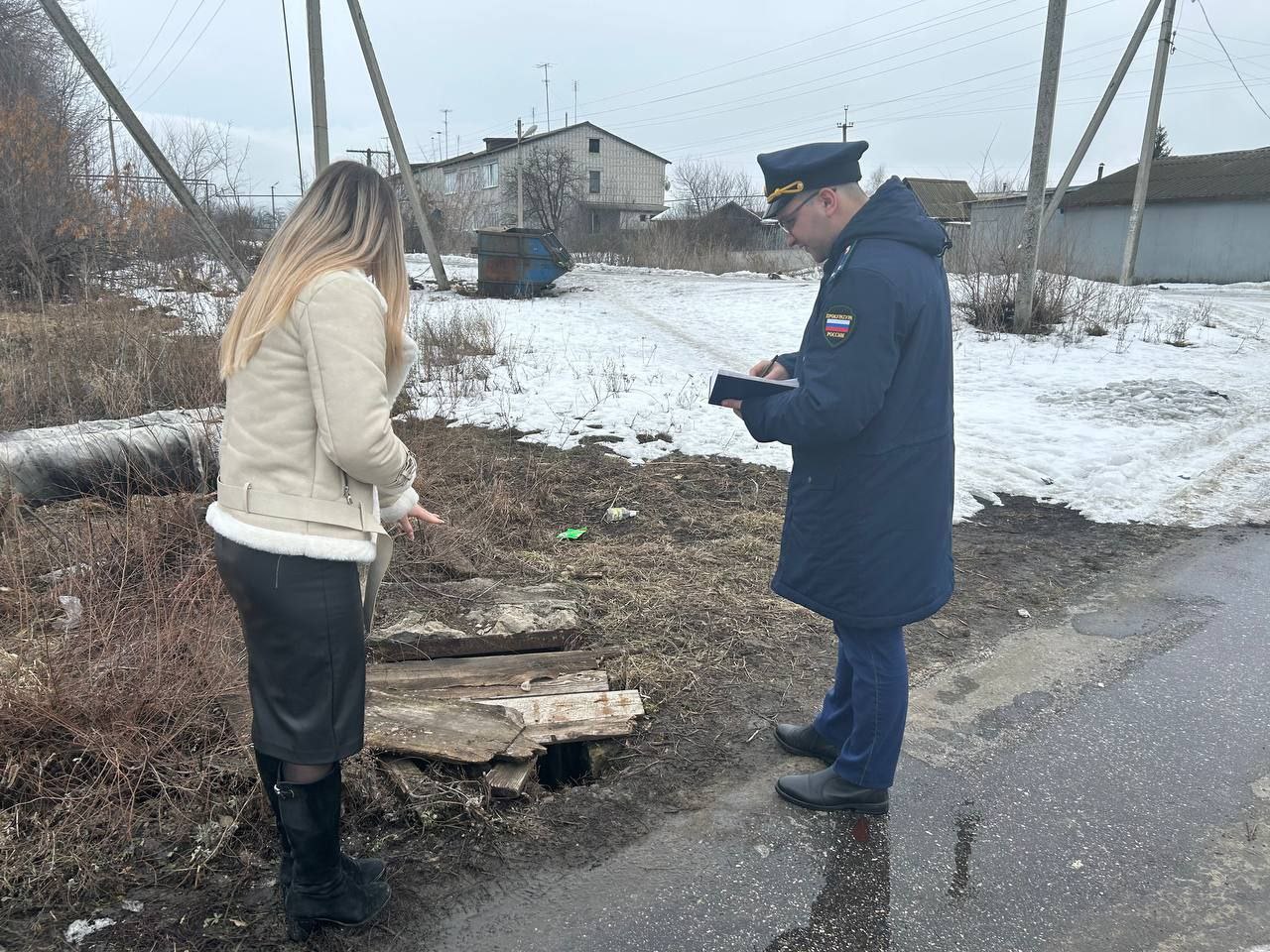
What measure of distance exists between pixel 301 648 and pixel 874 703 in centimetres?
168

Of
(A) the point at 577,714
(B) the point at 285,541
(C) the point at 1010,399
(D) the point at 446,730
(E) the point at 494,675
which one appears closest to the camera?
(B) the point at 285,541

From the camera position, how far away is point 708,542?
17.0 feet

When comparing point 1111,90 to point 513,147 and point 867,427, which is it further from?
point 513,147

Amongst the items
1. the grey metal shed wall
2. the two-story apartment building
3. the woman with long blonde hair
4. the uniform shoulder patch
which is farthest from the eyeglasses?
the two-story apartment building

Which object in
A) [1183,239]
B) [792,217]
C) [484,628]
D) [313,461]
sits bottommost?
[484,628]

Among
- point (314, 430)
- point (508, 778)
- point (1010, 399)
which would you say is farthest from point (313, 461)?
point (1010, 399)

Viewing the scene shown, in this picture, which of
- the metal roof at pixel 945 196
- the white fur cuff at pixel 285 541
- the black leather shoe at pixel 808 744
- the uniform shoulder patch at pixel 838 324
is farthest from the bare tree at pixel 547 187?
the white fur cuff at pixel 285 541

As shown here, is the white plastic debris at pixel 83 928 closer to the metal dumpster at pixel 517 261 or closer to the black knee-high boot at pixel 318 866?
the black knee-high boot at pixel 318 866

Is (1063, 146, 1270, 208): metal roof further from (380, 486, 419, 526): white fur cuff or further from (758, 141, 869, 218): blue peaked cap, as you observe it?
(380, 486, 419, 526): white fur cuff

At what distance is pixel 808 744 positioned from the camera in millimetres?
3045

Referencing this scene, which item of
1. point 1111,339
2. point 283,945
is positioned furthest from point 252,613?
point 1111,339

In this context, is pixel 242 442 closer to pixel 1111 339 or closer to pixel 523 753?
pixel 523 753

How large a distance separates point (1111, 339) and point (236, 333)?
13610 millimetres

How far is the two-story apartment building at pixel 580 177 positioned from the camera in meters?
51.2
